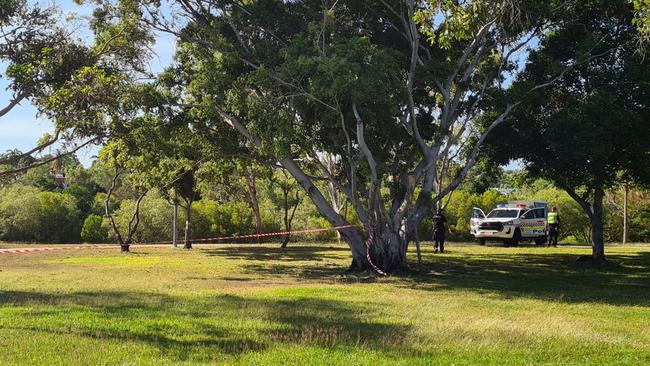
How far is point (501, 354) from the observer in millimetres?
6887

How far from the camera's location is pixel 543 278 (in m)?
16.3

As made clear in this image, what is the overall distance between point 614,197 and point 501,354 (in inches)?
1385

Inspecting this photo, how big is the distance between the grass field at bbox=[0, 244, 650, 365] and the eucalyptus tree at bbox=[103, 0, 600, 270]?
234 centimetres

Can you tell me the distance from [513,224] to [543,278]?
1530 centimetres

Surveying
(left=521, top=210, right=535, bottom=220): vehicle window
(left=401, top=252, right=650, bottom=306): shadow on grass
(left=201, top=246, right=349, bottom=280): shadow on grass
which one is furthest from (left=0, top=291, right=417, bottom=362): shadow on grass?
(left=521, top=210, right=535, bottom=220): vehicle window

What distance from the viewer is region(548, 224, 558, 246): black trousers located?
30.8 meters

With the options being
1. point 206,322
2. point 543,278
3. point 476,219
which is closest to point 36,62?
point 206,322

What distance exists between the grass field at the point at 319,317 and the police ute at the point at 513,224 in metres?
13.7

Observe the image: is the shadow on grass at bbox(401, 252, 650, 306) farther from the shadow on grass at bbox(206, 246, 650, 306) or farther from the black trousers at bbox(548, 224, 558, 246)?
the black trousers at bbox(548, 224, 558, 246)

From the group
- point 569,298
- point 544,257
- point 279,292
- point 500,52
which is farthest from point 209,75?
point 544,257

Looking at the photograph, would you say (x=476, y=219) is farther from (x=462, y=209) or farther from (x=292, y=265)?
(x=292, y=265)

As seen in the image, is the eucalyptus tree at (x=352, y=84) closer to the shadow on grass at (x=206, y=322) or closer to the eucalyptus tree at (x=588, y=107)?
the eucalyptus tree at (x=588, y=107)

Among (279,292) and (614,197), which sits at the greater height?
(614,197)

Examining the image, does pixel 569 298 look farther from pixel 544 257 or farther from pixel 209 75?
pixel 544 257
